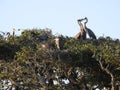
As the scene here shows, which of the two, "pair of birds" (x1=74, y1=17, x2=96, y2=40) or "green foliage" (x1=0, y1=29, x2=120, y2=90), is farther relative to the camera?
"pair of birds" (x1=74, y1=17, x2=96, y2=40)

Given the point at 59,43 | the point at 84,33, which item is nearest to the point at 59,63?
the point at 59,43

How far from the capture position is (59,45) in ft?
118

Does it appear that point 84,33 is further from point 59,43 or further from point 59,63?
point 59,63

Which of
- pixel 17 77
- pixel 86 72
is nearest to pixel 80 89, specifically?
pixel 86 72

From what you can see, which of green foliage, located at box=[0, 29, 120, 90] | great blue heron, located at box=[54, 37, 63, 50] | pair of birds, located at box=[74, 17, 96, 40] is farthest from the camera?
pair of birds, located at box=[74, 17, 96, 40]

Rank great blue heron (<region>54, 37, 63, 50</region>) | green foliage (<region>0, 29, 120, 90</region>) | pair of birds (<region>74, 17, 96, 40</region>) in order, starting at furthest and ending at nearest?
pair of birds (<region>74, 17, 96, 40</region>), great blue heron (<region>54, 37, 63, 50</region>), green foliage (<region>0, 29, 120, 90</region>)

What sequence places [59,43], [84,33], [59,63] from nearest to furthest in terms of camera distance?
[59,63]
[59,43]
[84,33]

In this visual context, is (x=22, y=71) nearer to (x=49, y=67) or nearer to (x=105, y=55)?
(x=49, y=67)

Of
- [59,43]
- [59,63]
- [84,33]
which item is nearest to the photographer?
[59,63]

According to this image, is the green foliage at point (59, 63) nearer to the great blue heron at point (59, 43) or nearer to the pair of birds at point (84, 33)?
the great blue heron at point (59, 43)

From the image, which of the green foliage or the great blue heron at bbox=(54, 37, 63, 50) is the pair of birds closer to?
the green foliage

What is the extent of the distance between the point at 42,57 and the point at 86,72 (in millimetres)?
3400

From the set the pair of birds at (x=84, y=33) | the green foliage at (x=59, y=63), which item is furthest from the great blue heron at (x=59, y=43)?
the pair of birds at (x=84, y=33)

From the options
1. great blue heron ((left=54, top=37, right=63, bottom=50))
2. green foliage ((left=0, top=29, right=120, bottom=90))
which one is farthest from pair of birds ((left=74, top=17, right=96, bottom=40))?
great blue heron ((left=54, top=37, right=63, bottom=50))
